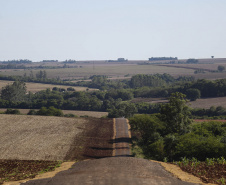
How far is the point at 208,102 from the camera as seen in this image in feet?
409

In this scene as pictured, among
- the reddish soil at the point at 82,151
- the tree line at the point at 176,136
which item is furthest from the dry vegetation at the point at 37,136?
the tree line at the point at 176,136

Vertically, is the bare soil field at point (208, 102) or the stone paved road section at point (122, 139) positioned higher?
the stone paved road section at point (122, 139)

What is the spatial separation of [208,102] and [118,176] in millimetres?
102498

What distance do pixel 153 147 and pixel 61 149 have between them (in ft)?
50.0

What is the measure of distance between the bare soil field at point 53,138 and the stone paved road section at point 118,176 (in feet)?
49.0

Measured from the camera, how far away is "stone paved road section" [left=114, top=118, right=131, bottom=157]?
50.9 m

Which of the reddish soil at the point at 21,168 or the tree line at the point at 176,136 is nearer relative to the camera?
the reddish soil at the point at 21,168

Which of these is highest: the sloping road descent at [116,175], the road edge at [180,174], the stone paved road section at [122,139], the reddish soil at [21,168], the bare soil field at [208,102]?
the sloping road descent at [116,175]

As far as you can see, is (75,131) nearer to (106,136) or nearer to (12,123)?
(106,136)

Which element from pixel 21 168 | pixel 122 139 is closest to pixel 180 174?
pixel 21 168

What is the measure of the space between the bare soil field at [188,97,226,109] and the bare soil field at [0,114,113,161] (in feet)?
159

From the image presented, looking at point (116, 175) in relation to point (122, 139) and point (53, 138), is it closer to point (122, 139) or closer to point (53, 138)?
point (122, 139)

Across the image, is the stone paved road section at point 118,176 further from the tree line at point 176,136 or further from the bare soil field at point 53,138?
the bare soil field at point 53,138

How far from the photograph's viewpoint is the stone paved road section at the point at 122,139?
5092 cm
